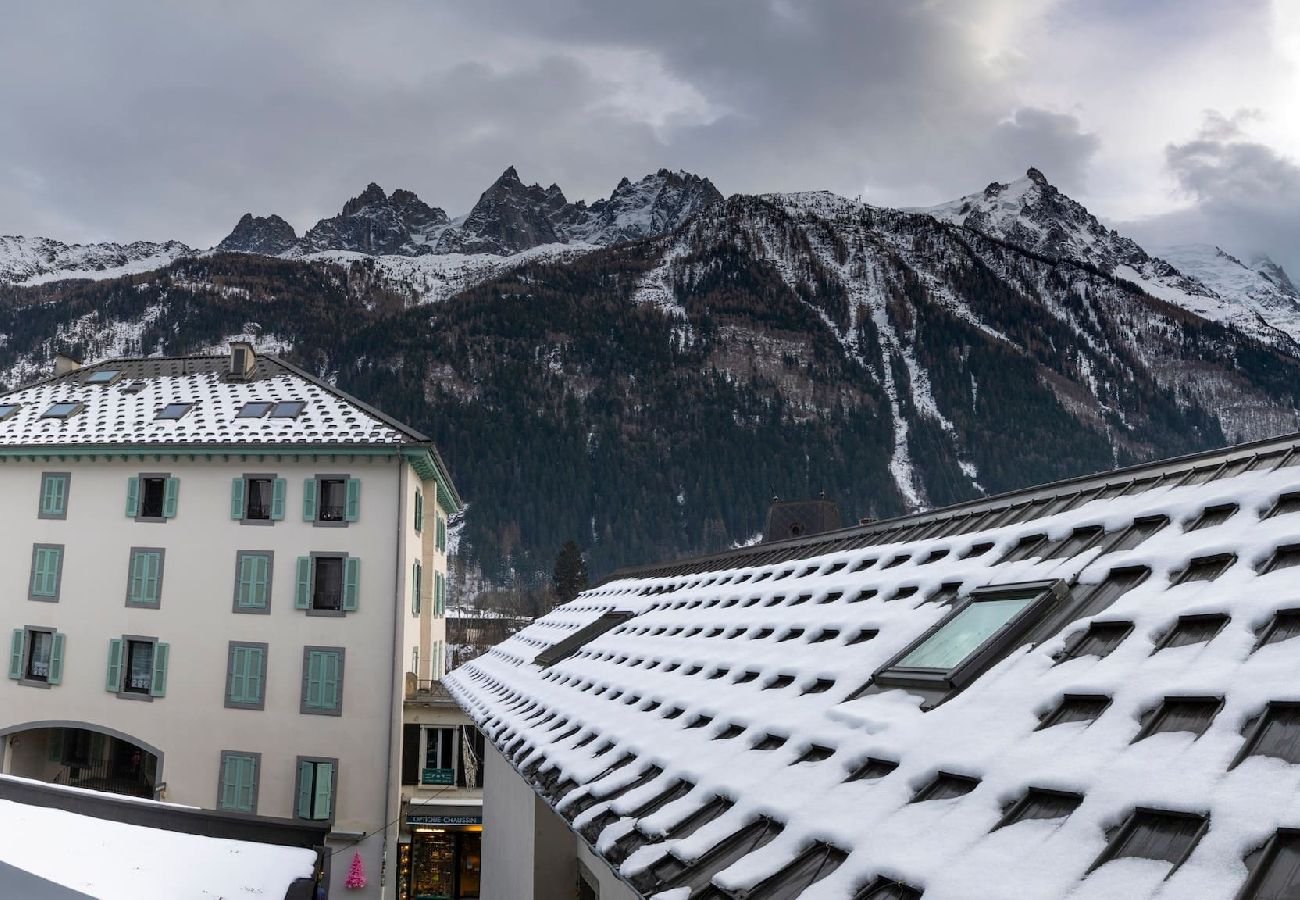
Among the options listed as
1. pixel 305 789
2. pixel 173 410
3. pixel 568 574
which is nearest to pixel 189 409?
pixel 173 410

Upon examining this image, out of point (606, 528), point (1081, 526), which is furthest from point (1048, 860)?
point (606, 528)

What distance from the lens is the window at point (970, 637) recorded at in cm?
369

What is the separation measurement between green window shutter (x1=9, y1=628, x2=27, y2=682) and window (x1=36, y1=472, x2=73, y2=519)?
11.4ft

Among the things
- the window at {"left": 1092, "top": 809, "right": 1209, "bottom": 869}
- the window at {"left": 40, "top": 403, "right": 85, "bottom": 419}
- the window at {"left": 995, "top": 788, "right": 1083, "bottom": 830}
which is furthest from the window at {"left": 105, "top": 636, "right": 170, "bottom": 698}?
the window at {"left": 1092, "top": 809, "right": 1209, "bottom": 869}

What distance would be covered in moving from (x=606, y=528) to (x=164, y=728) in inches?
4126

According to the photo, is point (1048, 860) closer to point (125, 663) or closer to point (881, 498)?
point (125, 663)

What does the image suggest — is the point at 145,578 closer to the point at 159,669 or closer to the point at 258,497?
the point at 159,669

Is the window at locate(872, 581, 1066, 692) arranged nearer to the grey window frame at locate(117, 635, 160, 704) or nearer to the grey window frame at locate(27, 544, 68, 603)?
the grey window frame at locate(117, 635, 160, 704)

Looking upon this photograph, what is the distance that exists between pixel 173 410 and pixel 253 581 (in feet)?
20.7

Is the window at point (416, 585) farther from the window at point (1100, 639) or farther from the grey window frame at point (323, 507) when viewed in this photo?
the window at point (1100, 639)

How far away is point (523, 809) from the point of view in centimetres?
834

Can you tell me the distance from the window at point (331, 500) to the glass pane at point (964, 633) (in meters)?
23.4

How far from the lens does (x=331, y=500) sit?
26.1 m

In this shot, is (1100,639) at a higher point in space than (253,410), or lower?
lower
